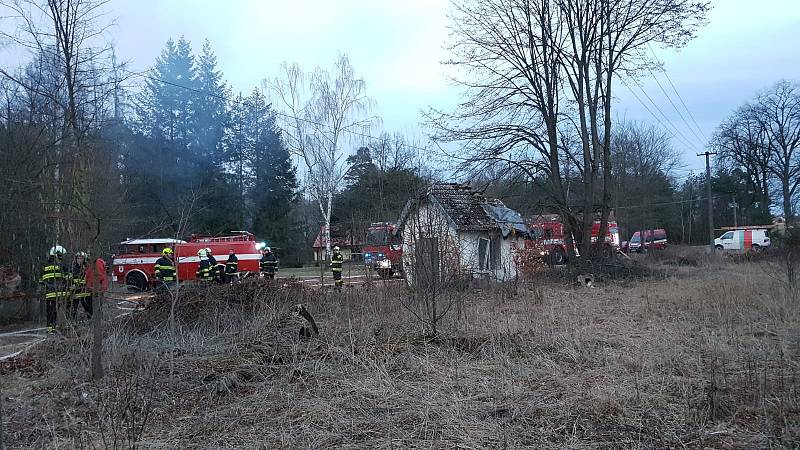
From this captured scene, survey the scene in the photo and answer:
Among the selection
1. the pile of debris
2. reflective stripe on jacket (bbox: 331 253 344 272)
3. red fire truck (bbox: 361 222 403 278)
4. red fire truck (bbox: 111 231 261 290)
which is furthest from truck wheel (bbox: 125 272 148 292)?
red fire truck (bbox: 361 222 403 278)

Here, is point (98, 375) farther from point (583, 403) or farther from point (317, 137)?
point (317, 137)

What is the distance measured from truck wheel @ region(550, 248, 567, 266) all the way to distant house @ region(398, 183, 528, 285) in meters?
5.36

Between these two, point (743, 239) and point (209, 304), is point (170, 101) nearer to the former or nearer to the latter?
point (209, 304)

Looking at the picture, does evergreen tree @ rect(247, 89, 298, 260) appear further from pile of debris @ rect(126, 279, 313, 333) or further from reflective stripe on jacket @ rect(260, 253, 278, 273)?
pile of debris @ rect(126, 279, 313, 333)

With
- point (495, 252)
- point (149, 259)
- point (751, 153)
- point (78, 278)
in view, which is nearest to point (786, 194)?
point (751, 153)

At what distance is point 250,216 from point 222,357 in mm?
Result: 30139

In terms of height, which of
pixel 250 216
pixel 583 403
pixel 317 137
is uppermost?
pixel 317 137

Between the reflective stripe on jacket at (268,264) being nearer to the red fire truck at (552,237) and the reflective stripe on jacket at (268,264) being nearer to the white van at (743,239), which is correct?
the red fire truck at (552,237)

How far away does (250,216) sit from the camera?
119ft

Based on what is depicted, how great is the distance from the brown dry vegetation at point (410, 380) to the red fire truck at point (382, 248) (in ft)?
4.29

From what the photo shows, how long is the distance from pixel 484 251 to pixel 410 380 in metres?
12.1

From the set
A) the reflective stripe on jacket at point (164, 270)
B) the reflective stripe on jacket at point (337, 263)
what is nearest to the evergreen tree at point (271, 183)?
the reflective stripe on jacket at point (337, 263)

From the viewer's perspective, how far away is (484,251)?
707 inches

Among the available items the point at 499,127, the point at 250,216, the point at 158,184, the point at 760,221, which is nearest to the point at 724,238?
the point at 760,221
